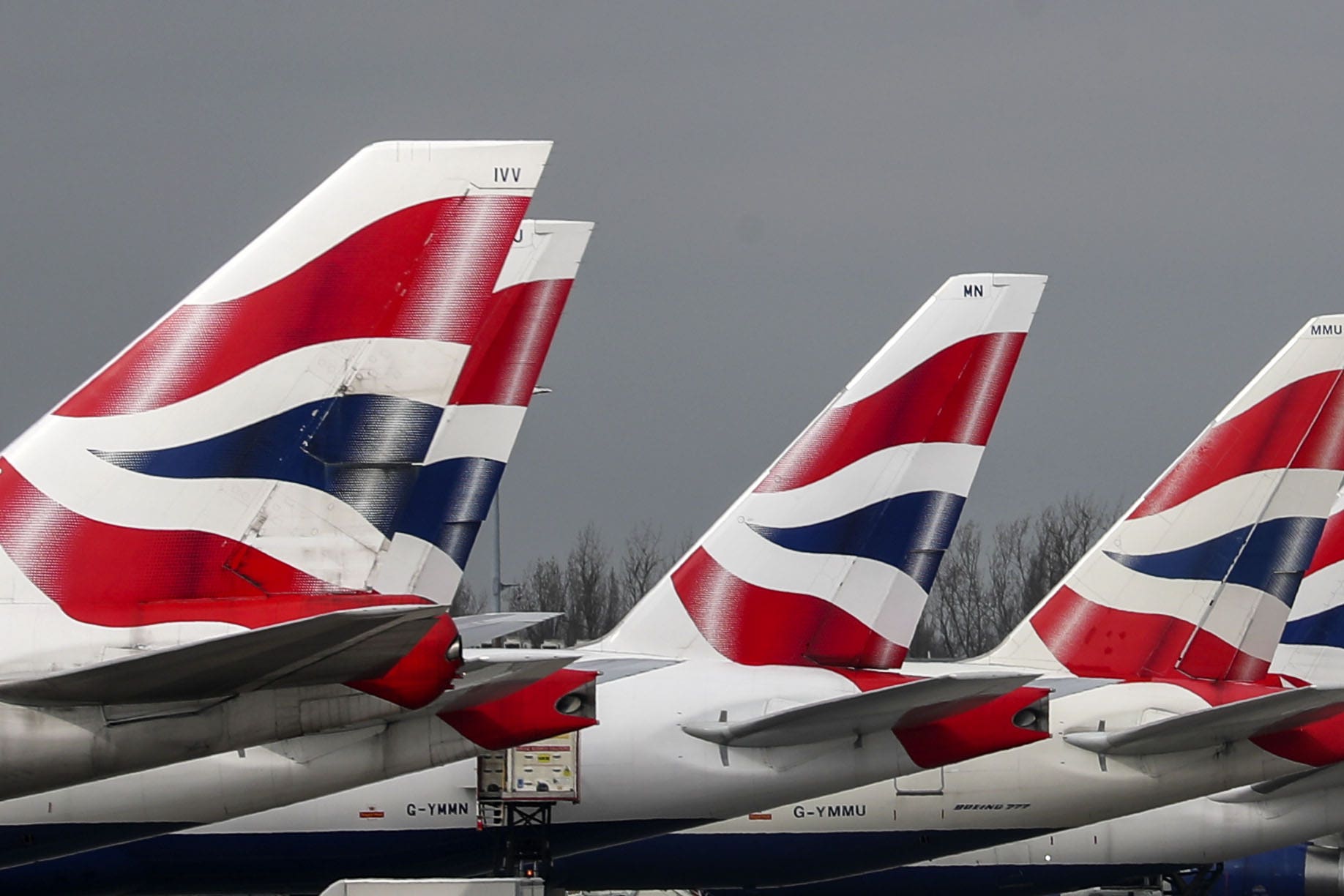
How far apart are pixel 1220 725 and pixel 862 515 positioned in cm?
466

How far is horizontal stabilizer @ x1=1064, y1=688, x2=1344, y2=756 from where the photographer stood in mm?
20547

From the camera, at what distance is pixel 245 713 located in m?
11.3

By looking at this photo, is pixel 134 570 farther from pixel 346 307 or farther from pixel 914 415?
pixel 914 415

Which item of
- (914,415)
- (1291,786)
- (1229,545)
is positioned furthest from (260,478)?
(1291,786)

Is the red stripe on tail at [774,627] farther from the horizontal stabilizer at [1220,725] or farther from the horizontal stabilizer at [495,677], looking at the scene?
the horizontal stabilizer at [495,677]

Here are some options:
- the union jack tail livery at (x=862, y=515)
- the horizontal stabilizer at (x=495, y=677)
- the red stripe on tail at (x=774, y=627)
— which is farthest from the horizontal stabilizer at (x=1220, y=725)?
the horizontal stabilizer at (x=495, y=677)

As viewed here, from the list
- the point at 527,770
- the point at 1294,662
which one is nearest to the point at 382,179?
the point at 527,770

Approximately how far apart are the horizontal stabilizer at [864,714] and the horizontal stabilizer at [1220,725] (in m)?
3.28

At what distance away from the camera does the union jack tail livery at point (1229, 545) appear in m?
24.3

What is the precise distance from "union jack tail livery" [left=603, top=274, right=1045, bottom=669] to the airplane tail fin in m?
8.93

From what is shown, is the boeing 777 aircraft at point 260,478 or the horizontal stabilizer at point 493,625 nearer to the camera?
the boeing 777 aircraft at point 260,478

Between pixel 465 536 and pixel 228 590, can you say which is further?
pixel 465 536

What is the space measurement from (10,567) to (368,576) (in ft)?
6.95

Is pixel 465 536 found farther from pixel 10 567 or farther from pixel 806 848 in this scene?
pixel 806 848
